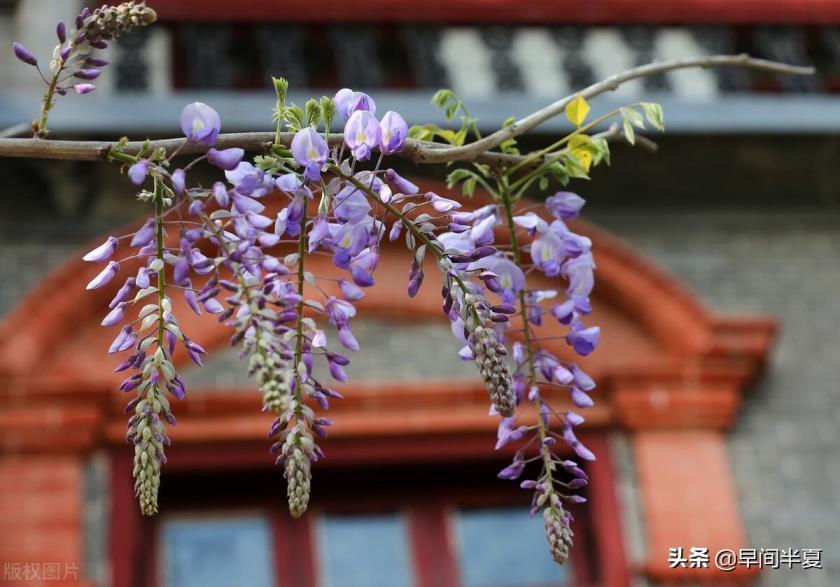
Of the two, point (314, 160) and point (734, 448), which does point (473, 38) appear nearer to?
point (734, 448)

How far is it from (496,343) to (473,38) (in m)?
4.70

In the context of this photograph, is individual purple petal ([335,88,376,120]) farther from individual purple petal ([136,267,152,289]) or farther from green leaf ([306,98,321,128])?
individual purple petal ([136,267,152,289])

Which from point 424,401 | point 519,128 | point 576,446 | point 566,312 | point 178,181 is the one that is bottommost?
point 576,446

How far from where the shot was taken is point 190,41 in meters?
6.26

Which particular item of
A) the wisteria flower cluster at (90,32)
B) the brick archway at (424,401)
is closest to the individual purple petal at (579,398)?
the wisteria flower cluster at (90,32)

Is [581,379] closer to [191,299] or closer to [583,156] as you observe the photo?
[583,156]

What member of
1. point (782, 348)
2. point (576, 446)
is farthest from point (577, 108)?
point (782, 348)

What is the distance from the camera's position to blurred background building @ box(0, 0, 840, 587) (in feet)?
→ 17.2

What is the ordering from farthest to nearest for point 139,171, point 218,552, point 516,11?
point 516,11
point 218,552
point 139,171

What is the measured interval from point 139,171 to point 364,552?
3.82 m

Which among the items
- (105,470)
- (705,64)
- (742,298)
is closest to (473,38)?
(742,298)

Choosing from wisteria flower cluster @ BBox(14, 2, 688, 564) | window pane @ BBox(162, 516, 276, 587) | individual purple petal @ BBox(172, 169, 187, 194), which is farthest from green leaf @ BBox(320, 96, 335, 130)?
window pane @ BBox(162, 516, 276, 587)

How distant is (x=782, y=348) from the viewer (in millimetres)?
5934

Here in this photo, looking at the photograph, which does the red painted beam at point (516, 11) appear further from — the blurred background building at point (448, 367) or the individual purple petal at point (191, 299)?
the individual purple petal at point (191, 299)
